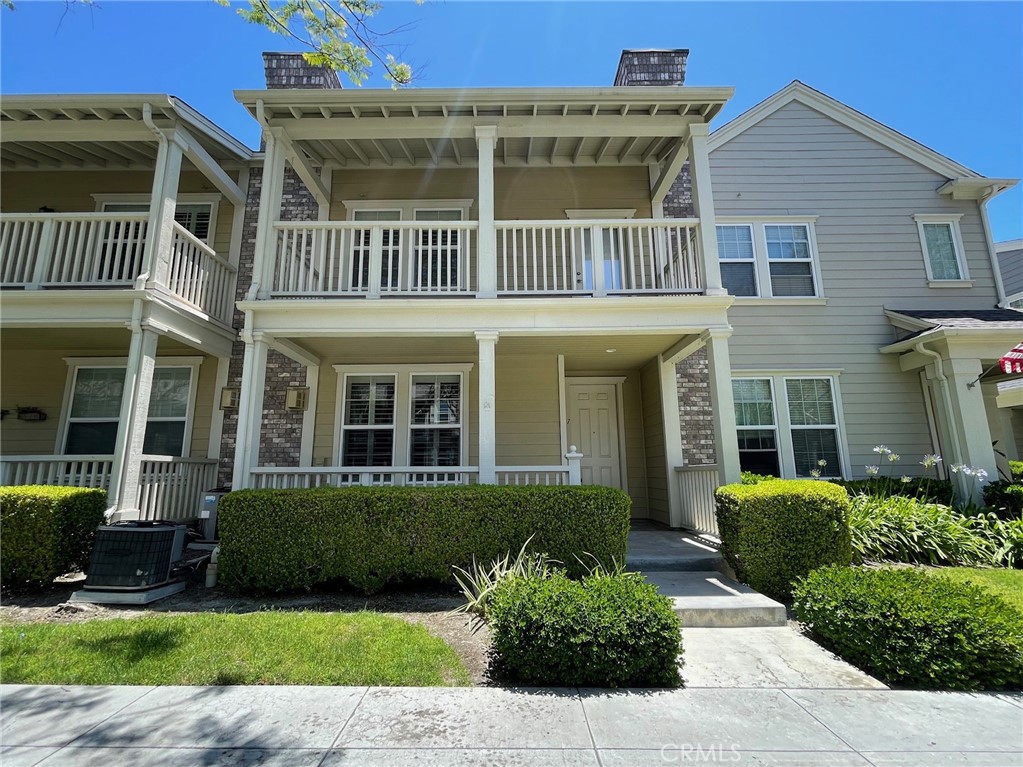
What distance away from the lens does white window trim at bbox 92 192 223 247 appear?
28.6ft

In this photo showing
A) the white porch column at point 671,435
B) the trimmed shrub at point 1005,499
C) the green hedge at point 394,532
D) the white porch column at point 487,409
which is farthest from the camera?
the white porch column at point 671,435

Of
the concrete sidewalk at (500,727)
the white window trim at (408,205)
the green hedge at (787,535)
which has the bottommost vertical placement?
the concrete sidewalk at (500,727)

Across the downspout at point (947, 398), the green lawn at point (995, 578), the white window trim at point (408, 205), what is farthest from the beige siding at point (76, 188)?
the downspout at point (947, 398)

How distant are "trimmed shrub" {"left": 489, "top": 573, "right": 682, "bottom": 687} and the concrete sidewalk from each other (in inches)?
4.5

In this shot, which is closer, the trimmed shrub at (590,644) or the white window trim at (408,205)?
the trimmed shrub at (590,644)

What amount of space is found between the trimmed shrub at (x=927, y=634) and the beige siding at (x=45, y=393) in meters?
8.96

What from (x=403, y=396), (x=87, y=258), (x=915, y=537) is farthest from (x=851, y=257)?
(x=87, y=258)

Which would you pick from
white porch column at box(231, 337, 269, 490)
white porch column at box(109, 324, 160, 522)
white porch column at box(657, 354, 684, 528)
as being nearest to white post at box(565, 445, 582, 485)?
white porch column at box(657, 354, 684, 528)

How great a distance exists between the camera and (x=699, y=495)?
723 centimetres

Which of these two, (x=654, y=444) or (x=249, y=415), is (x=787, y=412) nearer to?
(x=654, y=444)

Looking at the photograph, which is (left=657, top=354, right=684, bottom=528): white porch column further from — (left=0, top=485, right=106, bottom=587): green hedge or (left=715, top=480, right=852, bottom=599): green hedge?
(left=0, top=485, right=106, bottom=587): green hedge

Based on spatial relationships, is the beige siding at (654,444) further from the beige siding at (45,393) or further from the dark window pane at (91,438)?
the dark window pane at (91,438)

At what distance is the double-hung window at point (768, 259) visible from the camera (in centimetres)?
930

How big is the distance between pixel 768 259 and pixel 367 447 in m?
8.26
